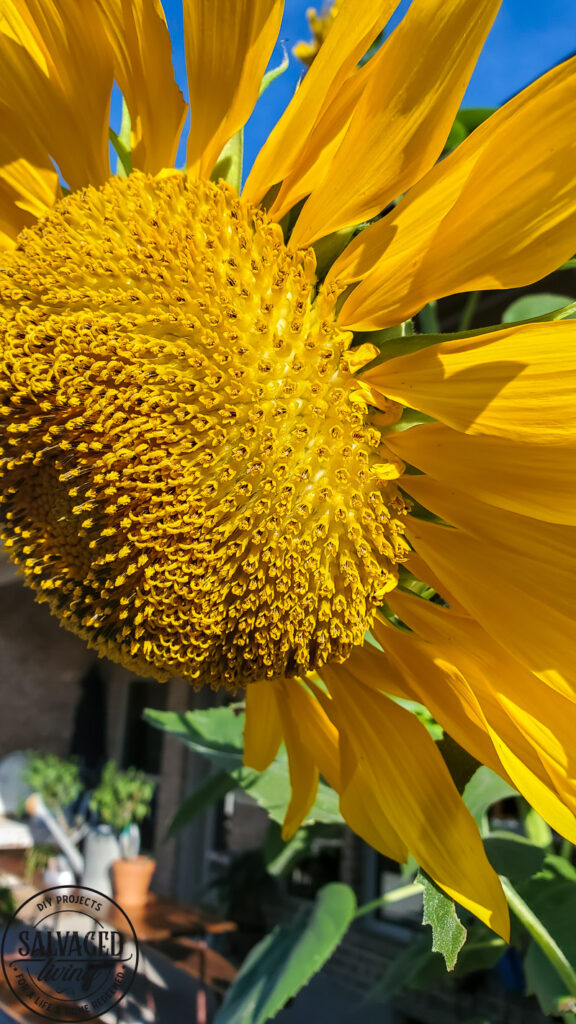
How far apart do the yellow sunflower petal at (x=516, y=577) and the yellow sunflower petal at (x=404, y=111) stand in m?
0.24

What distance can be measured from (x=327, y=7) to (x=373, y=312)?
755 millimetres

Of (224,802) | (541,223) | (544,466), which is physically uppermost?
(541,223)

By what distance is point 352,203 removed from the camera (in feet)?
2.10

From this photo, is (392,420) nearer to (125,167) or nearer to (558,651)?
(558,651)

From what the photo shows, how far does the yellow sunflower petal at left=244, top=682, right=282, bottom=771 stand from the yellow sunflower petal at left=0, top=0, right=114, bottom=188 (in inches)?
23.5

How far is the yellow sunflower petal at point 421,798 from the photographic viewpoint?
2.20 feet

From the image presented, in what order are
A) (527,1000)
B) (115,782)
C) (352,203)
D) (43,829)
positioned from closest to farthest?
(352,203), (527,1000), (115,782), (43,829)

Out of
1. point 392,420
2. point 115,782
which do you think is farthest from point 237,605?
point 115,782

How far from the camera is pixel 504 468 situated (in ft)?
1.94

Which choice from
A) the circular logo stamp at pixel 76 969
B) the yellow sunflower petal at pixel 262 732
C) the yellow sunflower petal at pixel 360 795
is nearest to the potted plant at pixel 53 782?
the circular logo stamp at pixel 76 969

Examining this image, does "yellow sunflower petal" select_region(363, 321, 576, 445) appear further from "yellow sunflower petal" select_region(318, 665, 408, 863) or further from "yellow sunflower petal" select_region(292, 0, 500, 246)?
"yellow sunflower petal" select_region(318, 665, 408, 863)

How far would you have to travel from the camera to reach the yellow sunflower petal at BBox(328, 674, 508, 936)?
0.67 m

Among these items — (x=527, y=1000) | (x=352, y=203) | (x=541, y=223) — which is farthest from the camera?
(x=527, y=1000)

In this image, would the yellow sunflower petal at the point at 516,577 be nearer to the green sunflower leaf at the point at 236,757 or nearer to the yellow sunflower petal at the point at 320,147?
the yellow sunflower petal at the point at 320,147
